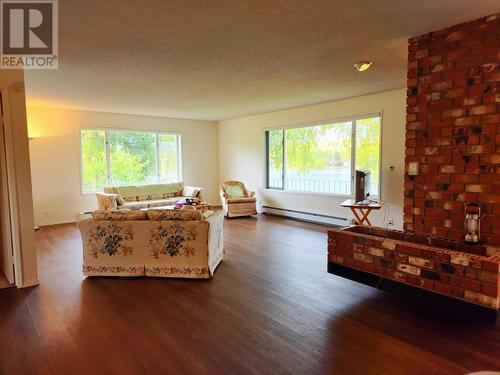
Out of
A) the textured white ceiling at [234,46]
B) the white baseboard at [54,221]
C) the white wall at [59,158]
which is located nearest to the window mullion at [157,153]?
the white wall at [59,158]

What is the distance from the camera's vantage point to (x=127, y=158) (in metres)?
7.63

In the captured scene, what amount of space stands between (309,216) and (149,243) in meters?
4.09

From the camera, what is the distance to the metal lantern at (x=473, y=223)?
102 inches

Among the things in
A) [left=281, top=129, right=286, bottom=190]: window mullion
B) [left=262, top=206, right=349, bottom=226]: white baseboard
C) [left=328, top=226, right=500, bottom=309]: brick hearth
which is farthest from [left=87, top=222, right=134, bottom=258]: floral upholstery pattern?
[left=281, top=129, right=286, bottom=190]: window mullion

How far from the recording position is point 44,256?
446 centimetres

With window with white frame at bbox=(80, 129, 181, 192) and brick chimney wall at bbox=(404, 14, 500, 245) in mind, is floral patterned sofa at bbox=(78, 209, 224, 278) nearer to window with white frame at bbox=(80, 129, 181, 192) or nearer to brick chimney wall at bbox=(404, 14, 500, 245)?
brick chimney wall at bbox=(404, 14, 500, 245)

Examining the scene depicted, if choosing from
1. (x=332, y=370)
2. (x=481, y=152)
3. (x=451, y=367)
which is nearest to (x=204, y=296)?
(x=332, y=370)

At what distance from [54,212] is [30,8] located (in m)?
5.28

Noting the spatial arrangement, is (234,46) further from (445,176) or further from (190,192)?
(190,192)

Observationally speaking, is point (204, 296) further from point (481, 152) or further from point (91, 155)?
point (91, 155)

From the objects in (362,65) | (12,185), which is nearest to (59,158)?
(12,185)

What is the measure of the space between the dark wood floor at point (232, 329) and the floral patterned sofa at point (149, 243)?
0.14m

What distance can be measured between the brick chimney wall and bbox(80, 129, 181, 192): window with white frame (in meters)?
6.39

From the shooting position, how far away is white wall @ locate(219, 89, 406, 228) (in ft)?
17.4
